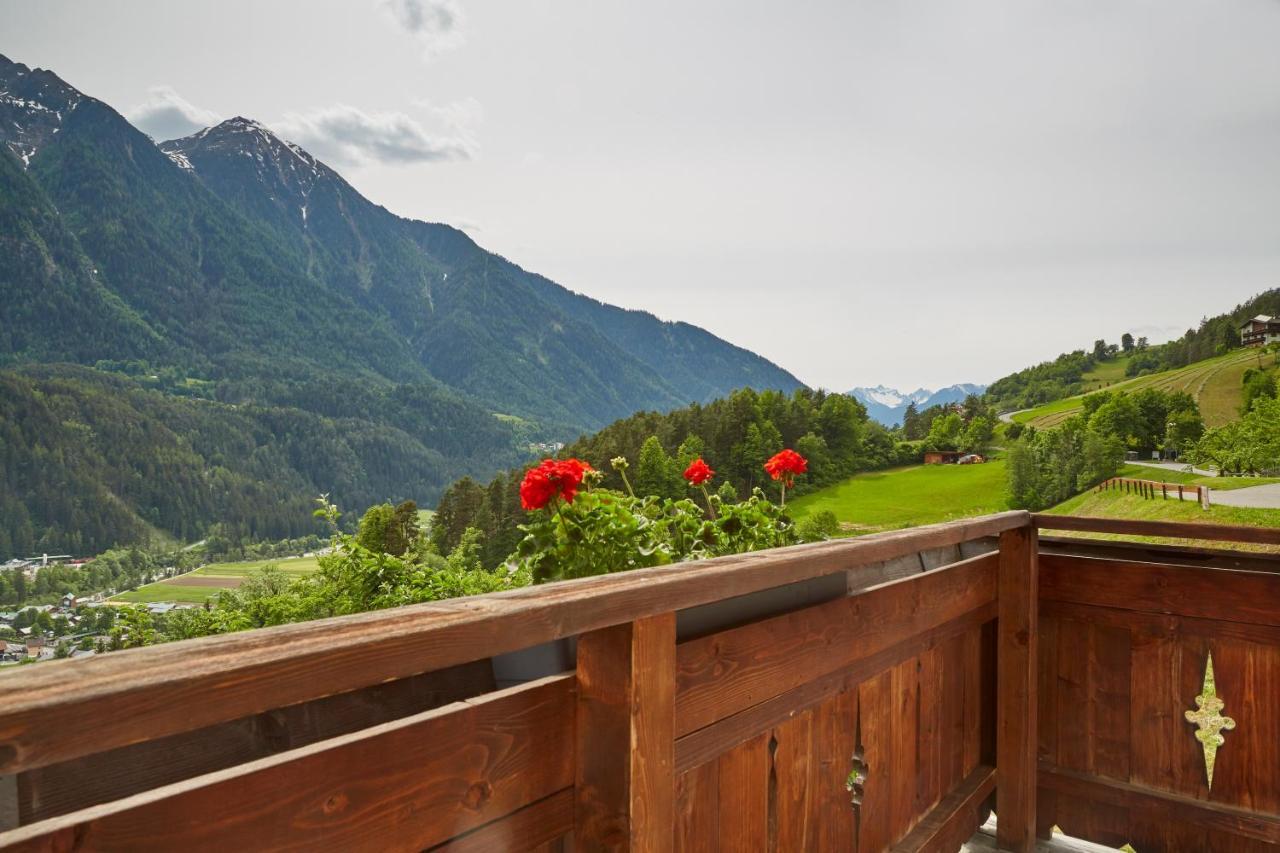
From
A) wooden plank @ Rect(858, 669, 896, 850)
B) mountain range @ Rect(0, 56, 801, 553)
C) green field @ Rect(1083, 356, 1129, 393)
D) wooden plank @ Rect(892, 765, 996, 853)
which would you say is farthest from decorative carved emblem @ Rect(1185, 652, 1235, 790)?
mountain range @ Rect(0, 56, 801, 553)

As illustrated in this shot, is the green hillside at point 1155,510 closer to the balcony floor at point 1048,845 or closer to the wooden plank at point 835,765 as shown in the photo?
the balcony floor at point 1048,845

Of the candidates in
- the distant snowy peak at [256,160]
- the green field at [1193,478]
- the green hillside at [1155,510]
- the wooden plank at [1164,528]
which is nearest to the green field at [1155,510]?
the green hillside at [1155,510]

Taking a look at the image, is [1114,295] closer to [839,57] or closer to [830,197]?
[830,197]

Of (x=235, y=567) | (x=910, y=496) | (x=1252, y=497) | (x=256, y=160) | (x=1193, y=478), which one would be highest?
(x=256, y=160)

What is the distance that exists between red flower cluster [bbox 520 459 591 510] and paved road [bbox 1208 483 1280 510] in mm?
9326

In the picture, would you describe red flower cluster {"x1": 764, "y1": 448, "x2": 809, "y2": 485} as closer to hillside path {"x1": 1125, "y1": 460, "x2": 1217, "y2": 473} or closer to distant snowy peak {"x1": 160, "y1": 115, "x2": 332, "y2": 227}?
hillside path {"x1": 1125, "y1": 460, "x2": 1217, "y2": 473}

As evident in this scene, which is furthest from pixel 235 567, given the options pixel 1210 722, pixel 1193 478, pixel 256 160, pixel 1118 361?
pixel 256 160

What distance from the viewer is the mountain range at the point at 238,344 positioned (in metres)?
33.6

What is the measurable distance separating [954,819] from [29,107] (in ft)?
240

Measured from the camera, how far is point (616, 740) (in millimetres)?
793

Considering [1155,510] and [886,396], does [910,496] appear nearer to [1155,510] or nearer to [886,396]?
[1155,510]

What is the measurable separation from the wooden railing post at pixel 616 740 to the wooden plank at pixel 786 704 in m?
0.11

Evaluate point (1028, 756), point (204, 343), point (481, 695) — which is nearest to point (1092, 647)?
point (1028, 756)

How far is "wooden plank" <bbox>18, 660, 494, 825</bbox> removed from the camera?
0.47 meters
